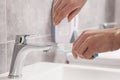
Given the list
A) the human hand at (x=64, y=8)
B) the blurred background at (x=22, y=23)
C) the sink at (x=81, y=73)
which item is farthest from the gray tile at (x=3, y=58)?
the human hand at (x=64, y=8)

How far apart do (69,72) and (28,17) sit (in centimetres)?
29

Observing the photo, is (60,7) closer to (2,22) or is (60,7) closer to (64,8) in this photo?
(64,8)

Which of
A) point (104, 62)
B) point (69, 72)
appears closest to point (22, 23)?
point (69, 72)

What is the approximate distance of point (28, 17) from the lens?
102cm

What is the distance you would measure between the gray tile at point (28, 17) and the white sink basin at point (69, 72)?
0.49 ft

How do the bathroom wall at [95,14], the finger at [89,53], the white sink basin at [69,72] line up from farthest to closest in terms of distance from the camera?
the bathroom wall at [95,14]
the white sink basin at [69,72]
the finger at [89,53]

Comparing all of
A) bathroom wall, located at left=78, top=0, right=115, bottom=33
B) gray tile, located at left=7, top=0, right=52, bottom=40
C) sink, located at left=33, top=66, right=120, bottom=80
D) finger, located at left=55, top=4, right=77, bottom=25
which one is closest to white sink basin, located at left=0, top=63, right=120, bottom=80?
sink, located at left=33, top=66, right=120, bottom=80

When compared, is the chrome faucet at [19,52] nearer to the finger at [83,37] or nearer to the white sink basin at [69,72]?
the white sink basin at [69,72]

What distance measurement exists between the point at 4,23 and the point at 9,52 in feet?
0.37

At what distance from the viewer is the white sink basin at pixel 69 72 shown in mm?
957

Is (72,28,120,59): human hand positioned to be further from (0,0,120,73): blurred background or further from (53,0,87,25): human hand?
(0,0,120,73): blurred background

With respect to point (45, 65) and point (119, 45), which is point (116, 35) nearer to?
point (119, 45)

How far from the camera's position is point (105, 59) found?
3.60 feet

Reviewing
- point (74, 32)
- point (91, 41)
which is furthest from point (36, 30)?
point (91, 41)
